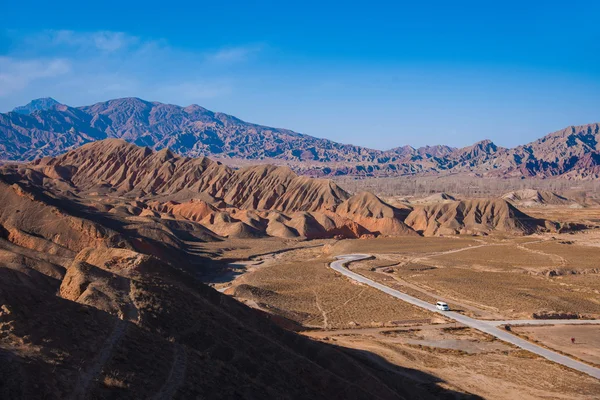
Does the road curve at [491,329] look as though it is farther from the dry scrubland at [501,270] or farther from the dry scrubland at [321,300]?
the dry scrubland at [501,270]

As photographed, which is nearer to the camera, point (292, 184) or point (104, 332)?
point (104, 332)

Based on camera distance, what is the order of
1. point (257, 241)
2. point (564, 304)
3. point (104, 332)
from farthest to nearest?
1. point (257, 241)
2. point (564, 304)
3. point (104, 332)

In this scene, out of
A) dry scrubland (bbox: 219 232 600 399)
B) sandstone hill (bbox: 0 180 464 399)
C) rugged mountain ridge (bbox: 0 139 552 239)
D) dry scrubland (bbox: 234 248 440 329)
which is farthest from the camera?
rugged mountain ridge (bbox: 0 139 552 239)

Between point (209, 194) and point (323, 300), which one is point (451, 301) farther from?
point (209, 194)

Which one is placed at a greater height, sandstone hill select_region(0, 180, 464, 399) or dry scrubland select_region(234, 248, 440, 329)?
sandstone hill select_region(0, 180, 464, 399)

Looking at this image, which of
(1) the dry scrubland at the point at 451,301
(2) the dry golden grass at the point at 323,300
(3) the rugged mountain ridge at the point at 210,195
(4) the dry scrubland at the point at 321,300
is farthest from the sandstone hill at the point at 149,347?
(3) the rugged mountain ridge at the point at 210,195

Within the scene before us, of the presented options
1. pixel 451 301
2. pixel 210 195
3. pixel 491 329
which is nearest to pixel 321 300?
pixel 451 301

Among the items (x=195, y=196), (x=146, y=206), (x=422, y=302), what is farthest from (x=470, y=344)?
(x=195, y=196)

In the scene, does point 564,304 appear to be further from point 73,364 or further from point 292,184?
point 292,184

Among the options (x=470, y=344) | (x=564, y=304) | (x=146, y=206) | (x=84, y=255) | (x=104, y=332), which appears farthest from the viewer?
(x=146, y=206)

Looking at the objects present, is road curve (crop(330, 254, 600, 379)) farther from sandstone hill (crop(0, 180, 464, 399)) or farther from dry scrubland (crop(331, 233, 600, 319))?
sandstone hill (crop(0, 180, 464, 399))

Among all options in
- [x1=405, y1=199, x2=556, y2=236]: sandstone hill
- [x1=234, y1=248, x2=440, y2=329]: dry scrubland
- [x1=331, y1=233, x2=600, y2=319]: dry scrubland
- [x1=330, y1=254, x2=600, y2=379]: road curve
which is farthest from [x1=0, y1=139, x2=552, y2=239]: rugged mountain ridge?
[x1=330, y1=254, x2=600, y2=379]: road curve
